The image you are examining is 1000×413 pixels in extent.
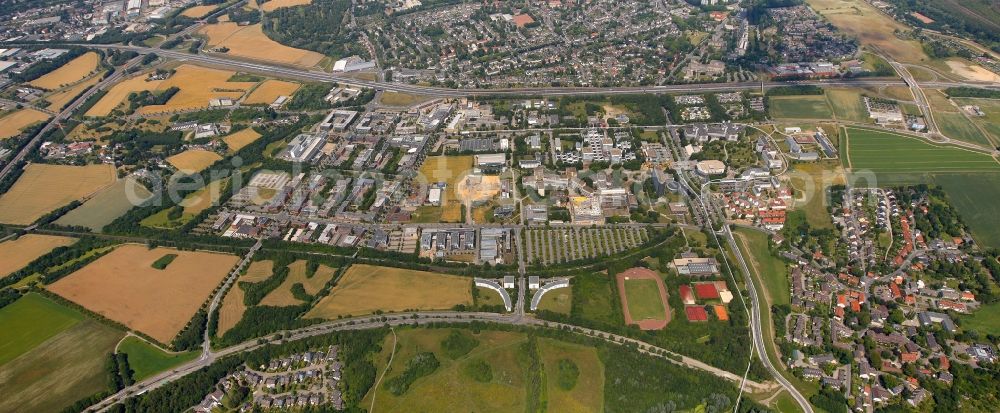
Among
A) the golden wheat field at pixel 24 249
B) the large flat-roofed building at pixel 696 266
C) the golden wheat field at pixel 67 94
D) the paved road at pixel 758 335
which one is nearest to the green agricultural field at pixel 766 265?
the paved road at pixel 758 335

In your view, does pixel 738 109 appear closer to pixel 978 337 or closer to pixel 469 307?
pixel 978 337

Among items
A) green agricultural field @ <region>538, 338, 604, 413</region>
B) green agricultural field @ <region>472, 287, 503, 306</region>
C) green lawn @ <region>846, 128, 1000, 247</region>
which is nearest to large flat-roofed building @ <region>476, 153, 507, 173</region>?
green agricultural field @ <region>472, 287, 503, 306</region>

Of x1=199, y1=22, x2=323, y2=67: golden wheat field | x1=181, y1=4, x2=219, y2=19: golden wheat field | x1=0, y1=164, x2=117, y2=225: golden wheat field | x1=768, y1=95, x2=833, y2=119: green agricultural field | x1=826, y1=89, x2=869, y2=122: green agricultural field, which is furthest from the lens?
x1=181, y1=4, x2=219, y2=19: golden wheat field

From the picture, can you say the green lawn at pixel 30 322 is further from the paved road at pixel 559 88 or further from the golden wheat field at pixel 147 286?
the paved road at pixel 559 88

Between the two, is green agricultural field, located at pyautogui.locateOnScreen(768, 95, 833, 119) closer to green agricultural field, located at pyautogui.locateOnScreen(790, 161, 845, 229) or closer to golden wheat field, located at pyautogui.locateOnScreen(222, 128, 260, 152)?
green agricultural field, located at pyautogui.locateOnScreen(790, 161, 845, 229)

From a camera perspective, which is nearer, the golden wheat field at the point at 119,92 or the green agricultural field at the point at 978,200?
the green agricultural field at the point at 978,200

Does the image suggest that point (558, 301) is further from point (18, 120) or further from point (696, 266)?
point (18, 120)

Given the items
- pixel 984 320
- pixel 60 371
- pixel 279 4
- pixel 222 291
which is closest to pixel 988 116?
pixel 984 320
